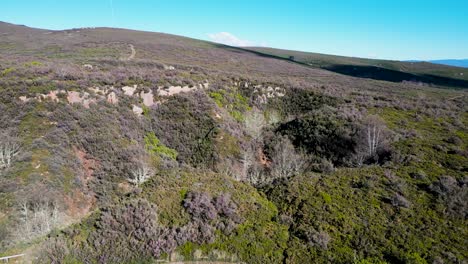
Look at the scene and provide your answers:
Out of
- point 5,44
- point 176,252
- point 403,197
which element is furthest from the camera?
point 5,44

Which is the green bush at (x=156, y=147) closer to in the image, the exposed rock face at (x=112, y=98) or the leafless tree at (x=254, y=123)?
the exposed rock face at (x=112, y=98)

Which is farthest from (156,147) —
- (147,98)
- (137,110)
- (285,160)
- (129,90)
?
(285,160)

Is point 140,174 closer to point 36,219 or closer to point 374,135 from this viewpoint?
point 36,219

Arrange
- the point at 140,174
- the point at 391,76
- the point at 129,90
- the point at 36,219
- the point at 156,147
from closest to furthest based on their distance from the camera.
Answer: the point at 36,219 < the point at 140,174 < the point at 156,147 < the point at 129,90 < the point at 391,76

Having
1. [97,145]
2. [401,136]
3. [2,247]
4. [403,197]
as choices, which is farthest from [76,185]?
[401,136]

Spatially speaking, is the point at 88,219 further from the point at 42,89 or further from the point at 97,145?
the point at 42,89

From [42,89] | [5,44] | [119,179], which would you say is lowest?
[119,179]
